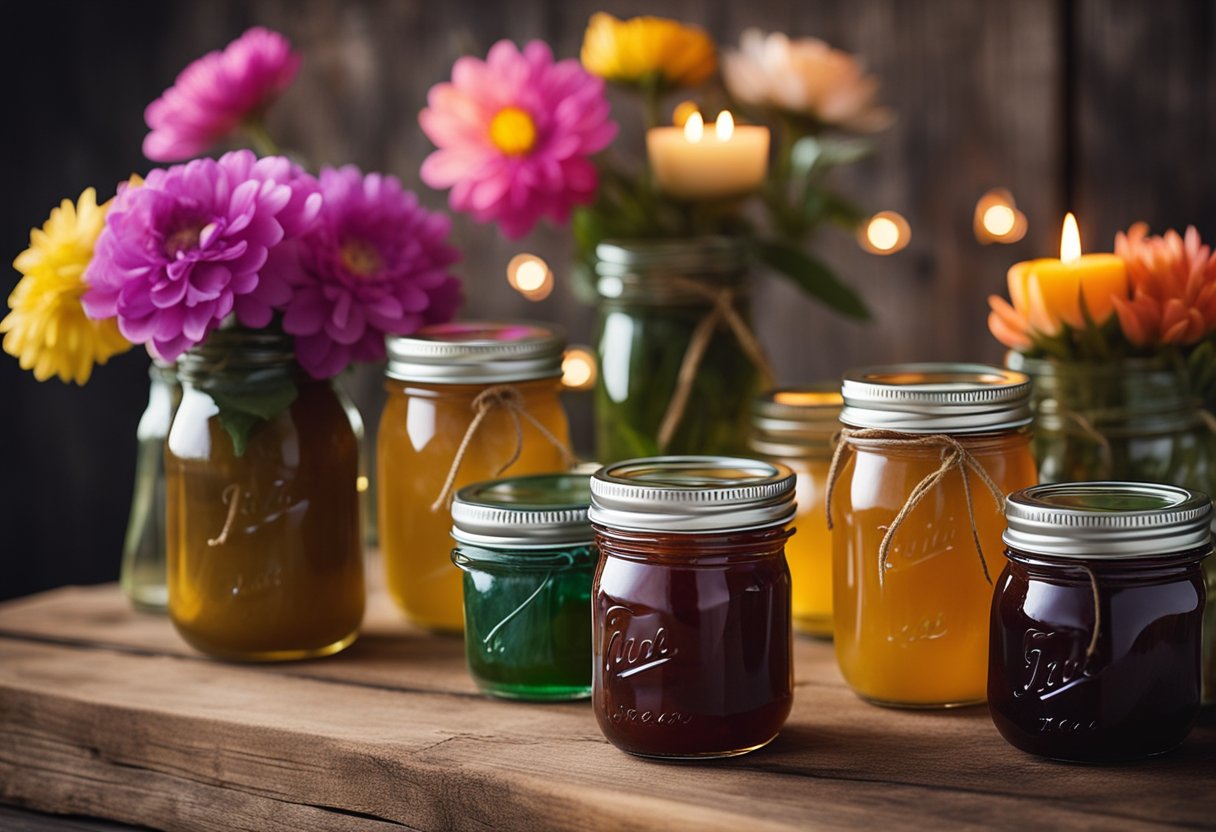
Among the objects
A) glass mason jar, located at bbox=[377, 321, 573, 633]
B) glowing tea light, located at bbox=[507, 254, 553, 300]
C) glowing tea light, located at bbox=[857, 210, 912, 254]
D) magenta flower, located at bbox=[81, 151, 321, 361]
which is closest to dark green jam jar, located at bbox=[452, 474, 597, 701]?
glass mason jar, located at bbox=[377, 321, 573, 633]

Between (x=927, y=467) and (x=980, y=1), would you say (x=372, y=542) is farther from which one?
(x=980, y=1)

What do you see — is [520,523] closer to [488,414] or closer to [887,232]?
[488,414]

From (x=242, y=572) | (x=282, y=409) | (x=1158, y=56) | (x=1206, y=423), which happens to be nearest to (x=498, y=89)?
(x=282, y=409)

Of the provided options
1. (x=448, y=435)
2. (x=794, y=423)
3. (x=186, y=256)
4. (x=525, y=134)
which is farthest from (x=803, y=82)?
(x=186, y=256)

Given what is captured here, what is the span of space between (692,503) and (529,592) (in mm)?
167

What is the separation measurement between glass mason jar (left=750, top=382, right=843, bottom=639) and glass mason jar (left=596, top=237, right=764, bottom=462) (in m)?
0.08

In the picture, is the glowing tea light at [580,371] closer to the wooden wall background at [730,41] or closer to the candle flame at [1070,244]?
the wooden wall background at [730,41]

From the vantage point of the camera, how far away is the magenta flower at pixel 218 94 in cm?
126

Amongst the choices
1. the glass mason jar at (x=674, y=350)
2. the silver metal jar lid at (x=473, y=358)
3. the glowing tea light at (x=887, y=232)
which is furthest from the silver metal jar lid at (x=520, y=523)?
the glowing tea light at (x=887, y=232)

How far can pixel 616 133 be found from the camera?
1230mm

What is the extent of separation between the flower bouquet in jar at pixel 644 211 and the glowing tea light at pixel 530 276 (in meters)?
0.67

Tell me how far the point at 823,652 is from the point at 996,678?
0.25 meters

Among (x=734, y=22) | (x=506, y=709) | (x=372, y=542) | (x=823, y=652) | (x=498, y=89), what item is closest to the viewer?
(x=506, y=709)

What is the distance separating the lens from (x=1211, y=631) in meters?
0.89
